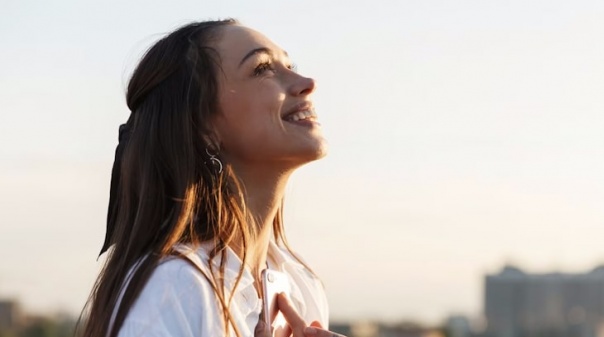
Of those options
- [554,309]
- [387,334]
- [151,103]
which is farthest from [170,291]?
[554,309]

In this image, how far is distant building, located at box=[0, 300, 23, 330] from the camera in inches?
3059

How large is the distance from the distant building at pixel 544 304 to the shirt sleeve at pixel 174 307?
10256 cm

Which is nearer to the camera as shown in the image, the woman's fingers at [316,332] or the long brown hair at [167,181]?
the long brown hair at [167,181]

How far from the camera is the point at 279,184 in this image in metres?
4.23

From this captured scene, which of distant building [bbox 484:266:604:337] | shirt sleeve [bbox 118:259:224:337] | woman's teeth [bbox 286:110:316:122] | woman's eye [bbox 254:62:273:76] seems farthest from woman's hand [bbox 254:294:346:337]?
distant building [bbox 484:266:604:337]

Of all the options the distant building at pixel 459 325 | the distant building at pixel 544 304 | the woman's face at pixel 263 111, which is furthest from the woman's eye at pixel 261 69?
the distant building at pixel 544 304

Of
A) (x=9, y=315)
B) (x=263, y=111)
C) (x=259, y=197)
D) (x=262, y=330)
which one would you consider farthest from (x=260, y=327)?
(x=9, y=315)

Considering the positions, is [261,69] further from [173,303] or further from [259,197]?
[173,303]

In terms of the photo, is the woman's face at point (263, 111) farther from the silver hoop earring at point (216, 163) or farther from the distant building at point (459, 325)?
the distant building at point (459, 325)

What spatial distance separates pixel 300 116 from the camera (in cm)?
422

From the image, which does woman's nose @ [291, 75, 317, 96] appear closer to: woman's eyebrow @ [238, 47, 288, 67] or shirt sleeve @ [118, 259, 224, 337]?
woman's eyebrow @ [238, 47, 288, 67]

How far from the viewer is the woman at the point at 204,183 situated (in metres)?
3.84

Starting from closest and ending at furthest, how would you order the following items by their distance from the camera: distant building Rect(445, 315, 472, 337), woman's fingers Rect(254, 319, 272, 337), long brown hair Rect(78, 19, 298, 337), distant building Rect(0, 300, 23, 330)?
long brown hair Rect(78, 19, 298, 337)
woman's fingers Rect(254, 319, 272, 337)
distant building Rect(0, 300, 23, 330)
distant building Rect(445, 315, 472, 337)

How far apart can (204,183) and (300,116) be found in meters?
0.29
